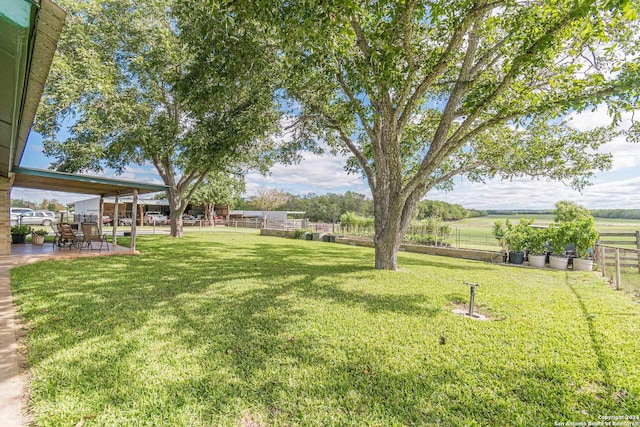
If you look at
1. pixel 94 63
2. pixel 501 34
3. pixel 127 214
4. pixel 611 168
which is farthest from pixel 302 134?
pixel 127 214

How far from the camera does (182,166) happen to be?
16.2m

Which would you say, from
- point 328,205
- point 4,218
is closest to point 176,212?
point 4,218

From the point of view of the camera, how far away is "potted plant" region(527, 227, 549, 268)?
10.7 m

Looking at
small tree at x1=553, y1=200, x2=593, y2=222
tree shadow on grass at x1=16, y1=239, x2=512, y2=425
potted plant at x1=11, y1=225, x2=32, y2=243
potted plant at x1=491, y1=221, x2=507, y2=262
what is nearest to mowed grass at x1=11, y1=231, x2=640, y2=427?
tree shadow on grass at x1=16, y1=239, x2=512, y2=425

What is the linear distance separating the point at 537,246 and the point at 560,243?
0.72m

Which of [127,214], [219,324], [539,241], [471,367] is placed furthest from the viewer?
[127,214]

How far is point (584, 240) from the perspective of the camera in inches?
380

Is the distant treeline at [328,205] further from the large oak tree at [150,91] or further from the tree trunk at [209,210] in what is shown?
the large oak tree at [150,91]

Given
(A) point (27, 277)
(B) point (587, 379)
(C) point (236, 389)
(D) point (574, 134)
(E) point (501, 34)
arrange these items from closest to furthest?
(C) point (236, 389) → (B) point (587, 379) → (A) point (27, 277) → (E) point (501, 34) → (D) point (574, 134)

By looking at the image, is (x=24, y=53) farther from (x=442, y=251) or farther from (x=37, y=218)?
(x=37, y=218)

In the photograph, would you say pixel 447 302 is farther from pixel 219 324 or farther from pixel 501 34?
pixel 501 34

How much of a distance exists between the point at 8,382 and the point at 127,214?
4095cm

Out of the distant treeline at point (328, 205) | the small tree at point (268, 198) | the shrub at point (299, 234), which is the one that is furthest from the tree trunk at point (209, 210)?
the shrub at point (299, 234)

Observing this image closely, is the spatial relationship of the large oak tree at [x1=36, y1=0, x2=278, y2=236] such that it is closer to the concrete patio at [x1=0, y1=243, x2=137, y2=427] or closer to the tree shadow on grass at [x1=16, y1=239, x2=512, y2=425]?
the tree shadow on grass at [x1=16, y1=239, x2=512, y2=425]
